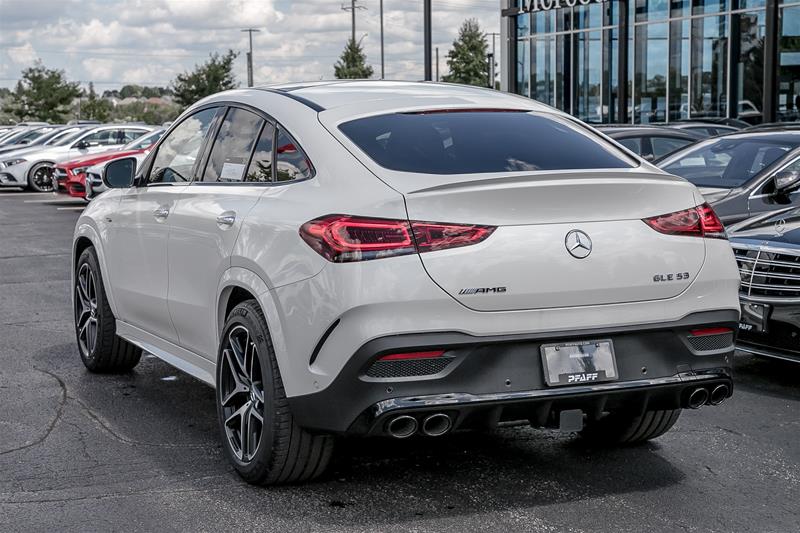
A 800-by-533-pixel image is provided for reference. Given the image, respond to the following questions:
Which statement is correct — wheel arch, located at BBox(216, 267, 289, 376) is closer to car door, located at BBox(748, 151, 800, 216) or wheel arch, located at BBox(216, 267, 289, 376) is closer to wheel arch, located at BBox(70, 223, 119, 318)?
wheel arch, located at BBox(70, 223, 119, 318)

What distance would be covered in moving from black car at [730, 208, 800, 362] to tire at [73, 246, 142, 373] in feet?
12.3

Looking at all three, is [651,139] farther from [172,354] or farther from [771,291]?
[172,354]

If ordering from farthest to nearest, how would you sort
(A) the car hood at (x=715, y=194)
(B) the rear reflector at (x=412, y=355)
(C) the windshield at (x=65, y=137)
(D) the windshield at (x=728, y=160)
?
(C) the windshield at (x=65, y=137)
(D) the windshield at (x=728, y=160)
(A) the car hood at (x=715, y=194)
(B) the rear reflector at (x=412, y=355)

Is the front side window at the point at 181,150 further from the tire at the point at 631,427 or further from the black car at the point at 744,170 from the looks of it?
the black car at the point at 744,170

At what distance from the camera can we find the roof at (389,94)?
5.23 m

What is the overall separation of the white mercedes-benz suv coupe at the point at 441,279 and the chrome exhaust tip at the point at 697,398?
2cm

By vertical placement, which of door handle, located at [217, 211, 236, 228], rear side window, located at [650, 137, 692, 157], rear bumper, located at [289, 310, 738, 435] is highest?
rear side window, located at [650, 137, 692, 157]

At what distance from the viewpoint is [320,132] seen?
4922mm

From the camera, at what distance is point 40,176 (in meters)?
29.6

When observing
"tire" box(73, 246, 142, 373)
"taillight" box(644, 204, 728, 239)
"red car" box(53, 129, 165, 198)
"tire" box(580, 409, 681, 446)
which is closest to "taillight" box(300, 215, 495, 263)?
"taillight" box(644, 204, 728, 239)

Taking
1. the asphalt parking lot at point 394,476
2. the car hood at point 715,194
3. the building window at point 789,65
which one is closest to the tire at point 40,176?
the building window at point 789,65

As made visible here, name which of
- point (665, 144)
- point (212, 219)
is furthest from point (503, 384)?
point (665, 144)

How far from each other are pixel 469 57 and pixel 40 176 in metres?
46.3

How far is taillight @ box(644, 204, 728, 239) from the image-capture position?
465 centimetres
